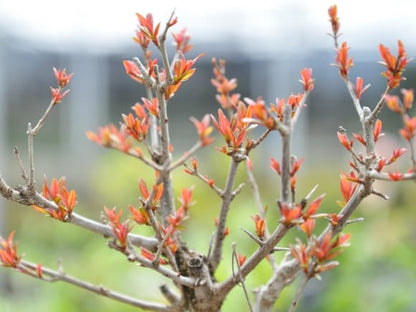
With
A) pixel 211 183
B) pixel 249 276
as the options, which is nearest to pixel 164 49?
pixel 211 183

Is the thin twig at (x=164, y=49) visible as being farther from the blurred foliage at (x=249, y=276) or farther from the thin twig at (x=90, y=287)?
the blurred foliage at (x=249, y=276)

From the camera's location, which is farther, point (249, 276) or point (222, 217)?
point (249, 276)

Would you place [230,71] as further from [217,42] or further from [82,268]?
[82,268]

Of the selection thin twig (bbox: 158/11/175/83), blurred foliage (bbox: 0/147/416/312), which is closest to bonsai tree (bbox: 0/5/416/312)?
thin twig (bbox: 158/11/175/83)

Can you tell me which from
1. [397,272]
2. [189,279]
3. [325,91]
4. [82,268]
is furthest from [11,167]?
[189,279]

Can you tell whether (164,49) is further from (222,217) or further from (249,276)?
(249,276)

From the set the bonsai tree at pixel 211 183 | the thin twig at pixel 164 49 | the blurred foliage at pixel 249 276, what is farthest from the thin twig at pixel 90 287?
the blurred foliage at pixel 249 276

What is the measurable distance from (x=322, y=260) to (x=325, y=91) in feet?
29.1

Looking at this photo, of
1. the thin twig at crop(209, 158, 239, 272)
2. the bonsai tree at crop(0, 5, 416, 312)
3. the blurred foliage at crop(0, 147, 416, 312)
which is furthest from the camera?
Result: the blurred foliage at crop(0, 147, 416, 312)

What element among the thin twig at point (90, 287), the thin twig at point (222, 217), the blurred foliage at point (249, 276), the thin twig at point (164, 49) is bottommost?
the blurred foliage at point (249, 276)

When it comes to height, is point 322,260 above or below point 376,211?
above

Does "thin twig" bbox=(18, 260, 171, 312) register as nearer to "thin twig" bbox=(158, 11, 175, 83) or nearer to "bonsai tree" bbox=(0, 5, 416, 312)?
"bonsai tree" bbox=(0, 5, 416, 312)

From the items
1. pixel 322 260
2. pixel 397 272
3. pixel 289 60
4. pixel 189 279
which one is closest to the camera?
pixel 322 260

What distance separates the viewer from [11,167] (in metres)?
8.23
